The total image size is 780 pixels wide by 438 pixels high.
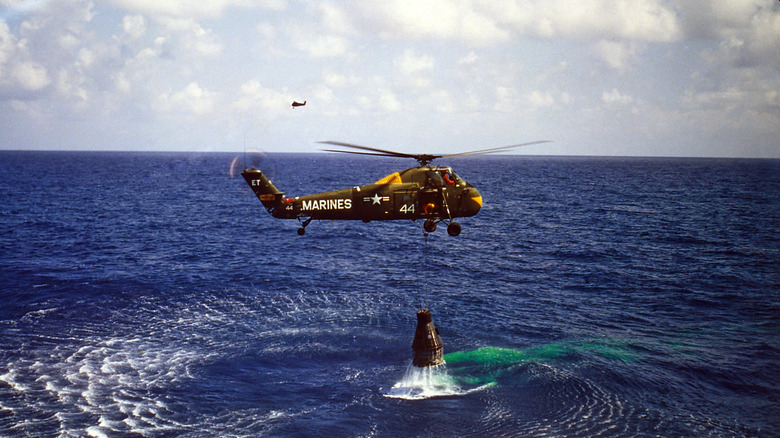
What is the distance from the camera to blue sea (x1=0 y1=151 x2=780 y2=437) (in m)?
37.1

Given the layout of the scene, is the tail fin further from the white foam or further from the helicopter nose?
the white foam

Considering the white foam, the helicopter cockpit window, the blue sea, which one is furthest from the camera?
the white foam

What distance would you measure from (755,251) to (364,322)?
210ft

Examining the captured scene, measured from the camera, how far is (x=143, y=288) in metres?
61.0

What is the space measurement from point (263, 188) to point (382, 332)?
25.0m

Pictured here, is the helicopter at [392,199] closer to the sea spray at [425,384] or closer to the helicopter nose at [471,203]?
the helicopter nose at [471,203]

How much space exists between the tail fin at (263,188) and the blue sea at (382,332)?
974mm

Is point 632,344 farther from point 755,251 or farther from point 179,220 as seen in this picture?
point 179,220

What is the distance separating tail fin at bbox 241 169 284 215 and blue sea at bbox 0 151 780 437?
0.97 m

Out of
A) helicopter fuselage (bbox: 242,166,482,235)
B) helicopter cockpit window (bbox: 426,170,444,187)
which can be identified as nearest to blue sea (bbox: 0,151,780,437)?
helicopter fuselage (bbox: 242,166,482,235)

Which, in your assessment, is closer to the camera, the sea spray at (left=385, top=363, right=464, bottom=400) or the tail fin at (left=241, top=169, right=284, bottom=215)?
the tail fin at (left=241, top=169, right=284, bottom=215)

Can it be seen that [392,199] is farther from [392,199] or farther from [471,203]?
[471,203]

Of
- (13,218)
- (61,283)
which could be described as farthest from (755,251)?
(13,218)

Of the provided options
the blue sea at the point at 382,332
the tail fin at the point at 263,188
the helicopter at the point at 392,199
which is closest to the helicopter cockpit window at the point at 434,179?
the helicopter at the point at 392,199
